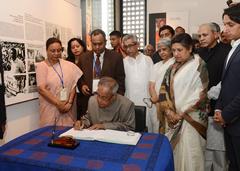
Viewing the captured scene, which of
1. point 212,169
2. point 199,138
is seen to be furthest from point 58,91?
point 212,169

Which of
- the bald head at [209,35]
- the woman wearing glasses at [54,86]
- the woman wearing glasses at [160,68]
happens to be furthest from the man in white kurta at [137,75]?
the bald head at [209,35]

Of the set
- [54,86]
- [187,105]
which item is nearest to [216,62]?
[187,105]

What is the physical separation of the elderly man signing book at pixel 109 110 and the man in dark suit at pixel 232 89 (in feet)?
2.42

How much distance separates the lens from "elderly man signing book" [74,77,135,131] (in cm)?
199

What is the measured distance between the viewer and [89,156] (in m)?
1.42

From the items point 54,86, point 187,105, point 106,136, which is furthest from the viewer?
point 54,86

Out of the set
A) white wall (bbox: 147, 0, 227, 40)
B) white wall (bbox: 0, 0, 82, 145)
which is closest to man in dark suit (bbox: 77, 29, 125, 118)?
white wall (bbox: 0, 0, 82, 145)

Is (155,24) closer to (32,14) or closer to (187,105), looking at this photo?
(32,14)

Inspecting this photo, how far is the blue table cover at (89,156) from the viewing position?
132 cm

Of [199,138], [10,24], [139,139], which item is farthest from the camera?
[10,24]

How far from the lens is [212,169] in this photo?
8.40 feet

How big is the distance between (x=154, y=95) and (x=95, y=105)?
35.5 inches

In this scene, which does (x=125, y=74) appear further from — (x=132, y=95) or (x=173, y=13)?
(x=173, y=13)

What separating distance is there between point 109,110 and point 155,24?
368 cm
